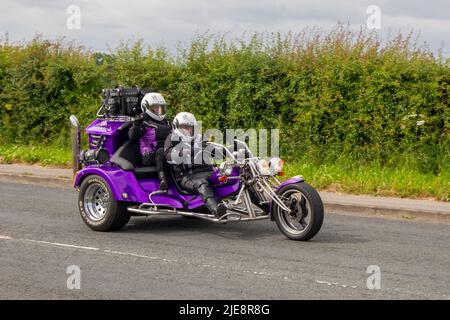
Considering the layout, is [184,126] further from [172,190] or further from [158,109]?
[172,190]

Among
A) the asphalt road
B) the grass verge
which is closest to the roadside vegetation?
the grass verge

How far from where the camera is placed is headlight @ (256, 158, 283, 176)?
37.0ft

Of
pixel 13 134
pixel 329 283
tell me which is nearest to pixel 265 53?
pixel 13 134

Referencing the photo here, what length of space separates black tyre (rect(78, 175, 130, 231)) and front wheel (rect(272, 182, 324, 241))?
7.10 ft

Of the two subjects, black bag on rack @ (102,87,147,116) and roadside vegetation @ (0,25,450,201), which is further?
roadside vegetation @ (0,25,450,201)

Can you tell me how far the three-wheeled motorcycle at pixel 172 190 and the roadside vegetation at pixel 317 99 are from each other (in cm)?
483

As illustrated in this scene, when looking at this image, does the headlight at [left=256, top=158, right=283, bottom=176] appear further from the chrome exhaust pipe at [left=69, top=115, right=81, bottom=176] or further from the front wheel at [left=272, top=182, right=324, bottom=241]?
the chrome exhaust pipe at [left=69, top=115, right=81, bottom=176]

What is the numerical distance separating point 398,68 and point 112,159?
6.98 meters

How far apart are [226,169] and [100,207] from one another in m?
2.03

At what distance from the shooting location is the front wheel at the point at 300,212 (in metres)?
10.8

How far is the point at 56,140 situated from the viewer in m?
22.2

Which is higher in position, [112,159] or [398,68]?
[398,68]

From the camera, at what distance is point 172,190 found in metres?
11.9
